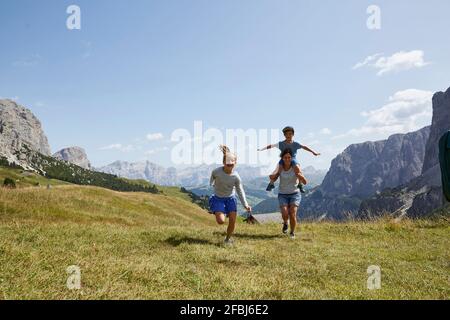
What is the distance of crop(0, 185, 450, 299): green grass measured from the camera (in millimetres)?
6691

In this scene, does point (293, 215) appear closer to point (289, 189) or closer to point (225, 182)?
point (289, 189)

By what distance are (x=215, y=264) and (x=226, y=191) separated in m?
4.00

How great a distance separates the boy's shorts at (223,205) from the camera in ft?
43.0

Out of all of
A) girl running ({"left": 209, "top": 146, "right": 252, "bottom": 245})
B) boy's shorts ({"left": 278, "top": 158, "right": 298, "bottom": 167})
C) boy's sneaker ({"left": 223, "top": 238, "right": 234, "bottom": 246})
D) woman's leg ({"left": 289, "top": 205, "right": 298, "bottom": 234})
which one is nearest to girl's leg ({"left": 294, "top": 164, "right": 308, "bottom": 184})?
boy's shorts ({"left": 278, "top": 158, "right": 298, "bottom": 167})

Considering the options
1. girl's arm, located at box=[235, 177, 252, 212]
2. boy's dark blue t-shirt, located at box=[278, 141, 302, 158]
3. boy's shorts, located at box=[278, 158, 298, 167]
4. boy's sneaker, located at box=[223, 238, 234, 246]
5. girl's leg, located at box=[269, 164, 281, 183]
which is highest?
boy's dark blue t-shirt, located at box=[278, 141, 302, 158]

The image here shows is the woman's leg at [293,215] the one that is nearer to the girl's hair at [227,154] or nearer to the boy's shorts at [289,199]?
the boy's shorts at [289,199]

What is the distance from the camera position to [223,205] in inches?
518

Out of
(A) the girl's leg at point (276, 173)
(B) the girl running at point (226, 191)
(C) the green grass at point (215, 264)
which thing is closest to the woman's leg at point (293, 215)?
(C) the green grass at point (215, 264)

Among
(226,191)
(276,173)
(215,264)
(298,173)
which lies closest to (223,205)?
(226,191)

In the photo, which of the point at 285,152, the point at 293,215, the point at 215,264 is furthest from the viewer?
the point at 285,152

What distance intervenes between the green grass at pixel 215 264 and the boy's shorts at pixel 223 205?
1.07 m

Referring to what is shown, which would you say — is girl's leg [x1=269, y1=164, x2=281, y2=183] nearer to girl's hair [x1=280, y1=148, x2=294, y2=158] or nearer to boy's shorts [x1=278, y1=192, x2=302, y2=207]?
girl's hair [x1=280, y1=148, x2=294, y2=158]

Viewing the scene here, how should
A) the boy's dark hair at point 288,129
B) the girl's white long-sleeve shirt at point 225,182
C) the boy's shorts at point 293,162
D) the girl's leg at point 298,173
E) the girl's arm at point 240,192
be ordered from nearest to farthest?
the girl's arm at point 240,192, the girl's white long-sleeve shirt at point 225,182, the girl's leg at point 298,173, the boy's shorts at point 293,162, the boy's dark hair at point 288,129

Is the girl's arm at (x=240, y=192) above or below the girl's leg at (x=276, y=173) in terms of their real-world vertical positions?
below
